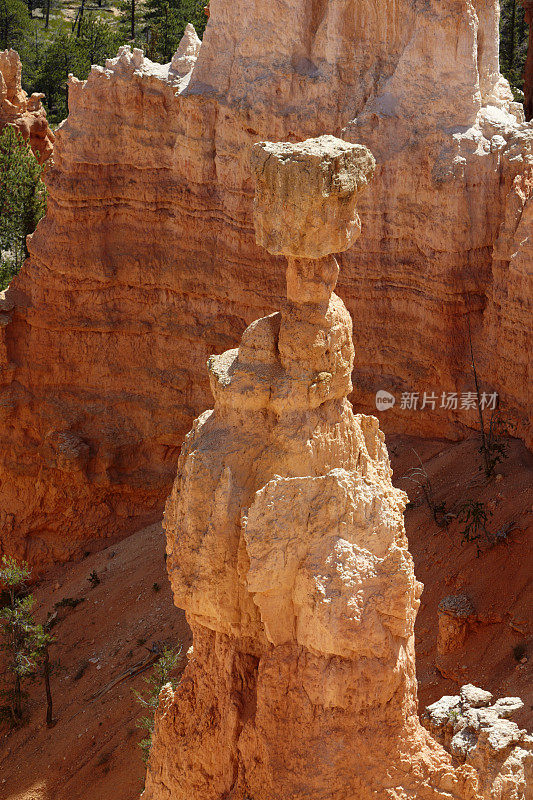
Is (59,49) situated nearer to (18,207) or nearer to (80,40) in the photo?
(80,40)

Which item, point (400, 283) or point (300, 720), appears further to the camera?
point (400, 283)

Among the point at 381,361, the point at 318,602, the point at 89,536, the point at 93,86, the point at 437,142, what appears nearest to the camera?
the point at 318,602

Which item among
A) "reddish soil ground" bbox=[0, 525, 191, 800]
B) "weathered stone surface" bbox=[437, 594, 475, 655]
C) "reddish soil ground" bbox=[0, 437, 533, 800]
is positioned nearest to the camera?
"reddish soil ground" bbox=[0, 437, 533, 800]

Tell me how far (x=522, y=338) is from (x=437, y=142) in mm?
3318

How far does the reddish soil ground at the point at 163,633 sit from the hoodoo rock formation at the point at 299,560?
435cm

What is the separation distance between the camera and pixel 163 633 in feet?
52.5

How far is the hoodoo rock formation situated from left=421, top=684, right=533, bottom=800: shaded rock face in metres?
0.51

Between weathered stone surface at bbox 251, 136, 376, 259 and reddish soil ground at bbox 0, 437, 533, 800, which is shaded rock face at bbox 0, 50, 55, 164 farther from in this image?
weathered stone surface at bbox 251, 136, 376, 259

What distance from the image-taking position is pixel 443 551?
14.8 meters

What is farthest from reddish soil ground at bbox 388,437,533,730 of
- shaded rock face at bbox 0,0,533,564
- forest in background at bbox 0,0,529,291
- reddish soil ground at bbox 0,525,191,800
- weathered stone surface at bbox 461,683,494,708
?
forest in background at bbox 0,0,529,291

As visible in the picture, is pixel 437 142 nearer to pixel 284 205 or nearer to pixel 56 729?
pixel 284 205

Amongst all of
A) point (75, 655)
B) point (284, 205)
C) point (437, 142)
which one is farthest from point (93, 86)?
point (284, 205)

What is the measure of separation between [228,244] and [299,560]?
11772 millimetres

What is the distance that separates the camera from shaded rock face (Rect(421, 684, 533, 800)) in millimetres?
8180
